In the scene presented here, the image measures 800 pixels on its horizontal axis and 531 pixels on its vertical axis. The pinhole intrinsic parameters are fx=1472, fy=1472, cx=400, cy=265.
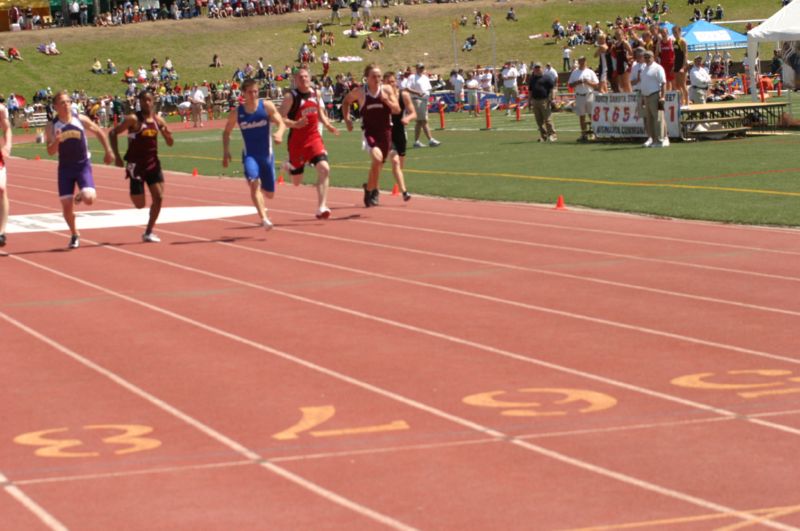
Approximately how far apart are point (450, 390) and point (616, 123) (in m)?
23.7

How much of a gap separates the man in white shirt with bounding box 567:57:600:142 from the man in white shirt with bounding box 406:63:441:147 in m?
3.97

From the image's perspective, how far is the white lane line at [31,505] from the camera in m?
6.28

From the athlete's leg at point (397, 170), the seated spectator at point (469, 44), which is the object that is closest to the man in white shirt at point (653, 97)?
the athlete's leg at point (397, 170)

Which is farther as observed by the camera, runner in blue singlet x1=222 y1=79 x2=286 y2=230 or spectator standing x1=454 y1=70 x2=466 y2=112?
spectator standing x1=454 y1=70 x2=466 y2=112

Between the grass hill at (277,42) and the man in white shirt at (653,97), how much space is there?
2015 inches

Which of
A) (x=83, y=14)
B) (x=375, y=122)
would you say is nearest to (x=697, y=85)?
(x=375, y=122)

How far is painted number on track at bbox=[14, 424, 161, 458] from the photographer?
25.1 feet

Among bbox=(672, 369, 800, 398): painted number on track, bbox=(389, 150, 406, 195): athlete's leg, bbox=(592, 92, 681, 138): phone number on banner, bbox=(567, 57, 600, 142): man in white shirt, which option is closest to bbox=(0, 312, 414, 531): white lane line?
bbox=(672, 369, 800, 398): painted number on track

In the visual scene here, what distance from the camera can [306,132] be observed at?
63.6ft

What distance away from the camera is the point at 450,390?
8.95 m

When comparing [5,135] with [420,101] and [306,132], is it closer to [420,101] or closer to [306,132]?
[306,132]

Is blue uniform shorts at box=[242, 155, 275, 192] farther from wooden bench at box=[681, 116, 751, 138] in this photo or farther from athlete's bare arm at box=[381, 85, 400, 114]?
wooden bench at box=[681, 116, 751, 138]

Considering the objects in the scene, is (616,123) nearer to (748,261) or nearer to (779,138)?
(779,138)

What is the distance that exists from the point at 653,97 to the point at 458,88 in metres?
29.7
